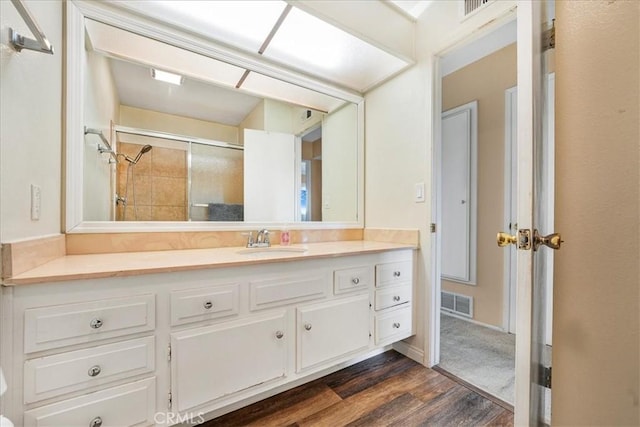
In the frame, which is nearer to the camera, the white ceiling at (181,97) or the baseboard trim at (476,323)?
the white ceiling at (181,97)

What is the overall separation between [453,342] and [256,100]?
2.39m

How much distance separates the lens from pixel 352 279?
1.55 m

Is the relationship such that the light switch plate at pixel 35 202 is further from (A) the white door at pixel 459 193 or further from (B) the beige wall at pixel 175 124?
(A) the white door at pixel 459 193

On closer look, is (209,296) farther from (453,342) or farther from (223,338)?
(453,342)

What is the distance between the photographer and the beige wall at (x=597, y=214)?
590 millimetres

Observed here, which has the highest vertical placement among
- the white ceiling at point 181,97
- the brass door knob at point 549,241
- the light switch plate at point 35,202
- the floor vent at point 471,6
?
the floor vent at point 471,6

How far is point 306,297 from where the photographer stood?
54.2 inches

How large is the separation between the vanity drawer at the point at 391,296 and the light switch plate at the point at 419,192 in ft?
1.98

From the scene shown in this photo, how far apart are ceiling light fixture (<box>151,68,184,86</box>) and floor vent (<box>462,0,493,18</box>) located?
1.78 m

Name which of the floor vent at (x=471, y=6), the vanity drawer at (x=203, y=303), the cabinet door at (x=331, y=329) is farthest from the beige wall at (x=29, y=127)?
the floor vent at (x=471, y=6)

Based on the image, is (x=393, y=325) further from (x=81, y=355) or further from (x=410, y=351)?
(x=81, y=355)

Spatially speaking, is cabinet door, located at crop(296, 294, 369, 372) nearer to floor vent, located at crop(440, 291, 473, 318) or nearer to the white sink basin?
the white sink basin

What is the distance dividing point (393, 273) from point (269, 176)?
1101 mm

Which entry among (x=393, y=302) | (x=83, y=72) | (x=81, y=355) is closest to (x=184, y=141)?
(x=83, y=72)
